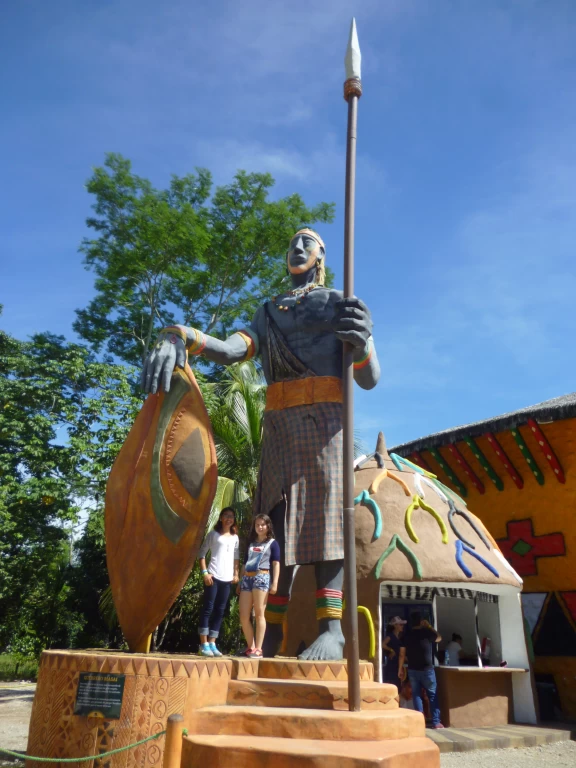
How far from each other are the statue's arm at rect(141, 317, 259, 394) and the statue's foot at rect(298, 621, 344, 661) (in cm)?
170

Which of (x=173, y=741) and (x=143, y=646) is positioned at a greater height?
(x=143, y=646)

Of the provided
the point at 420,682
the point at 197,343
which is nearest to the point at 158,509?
the point at 197,343

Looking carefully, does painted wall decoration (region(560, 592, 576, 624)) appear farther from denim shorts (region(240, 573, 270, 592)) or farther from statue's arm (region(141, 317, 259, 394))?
statue's arm (region(141, 317, 259, 394))

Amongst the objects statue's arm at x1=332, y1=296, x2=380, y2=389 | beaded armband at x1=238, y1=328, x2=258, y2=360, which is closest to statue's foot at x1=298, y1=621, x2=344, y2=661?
statue's arm at x1=332, y1=296, x2=380, y2=389

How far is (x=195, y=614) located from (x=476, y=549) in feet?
23.2

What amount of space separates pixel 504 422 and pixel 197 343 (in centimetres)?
901

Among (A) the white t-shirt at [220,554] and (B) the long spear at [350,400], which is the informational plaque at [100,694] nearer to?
(B) the long spear at [350,400]

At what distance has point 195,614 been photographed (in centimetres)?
1319

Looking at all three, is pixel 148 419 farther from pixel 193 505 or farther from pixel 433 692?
pixel 433 692

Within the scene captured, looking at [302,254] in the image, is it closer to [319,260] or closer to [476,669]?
[319,260]

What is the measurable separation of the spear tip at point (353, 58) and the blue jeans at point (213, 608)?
11.4ft

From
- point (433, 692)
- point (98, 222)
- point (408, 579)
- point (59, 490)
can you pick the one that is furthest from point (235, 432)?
point (98, 222)

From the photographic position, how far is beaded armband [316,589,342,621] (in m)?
3.65

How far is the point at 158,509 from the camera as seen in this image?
11.1 ft
